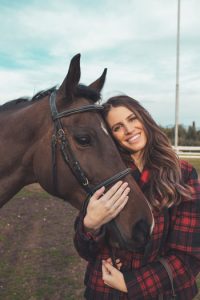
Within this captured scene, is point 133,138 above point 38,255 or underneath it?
above

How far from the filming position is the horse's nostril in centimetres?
225

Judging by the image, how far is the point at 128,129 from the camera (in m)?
2.59

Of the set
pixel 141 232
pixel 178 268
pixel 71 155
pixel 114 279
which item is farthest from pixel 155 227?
pixel 71 155

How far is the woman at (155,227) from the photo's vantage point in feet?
7.36

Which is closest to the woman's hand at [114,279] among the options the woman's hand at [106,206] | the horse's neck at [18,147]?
the woman's hand at [106,206]

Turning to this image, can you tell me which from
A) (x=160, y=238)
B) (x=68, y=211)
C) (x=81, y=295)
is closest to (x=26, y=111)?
(x=160, y=238)

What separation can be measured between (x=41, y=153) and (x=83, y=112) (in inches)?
18.4

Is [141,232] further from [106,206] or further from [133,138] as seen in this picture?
[133,138]

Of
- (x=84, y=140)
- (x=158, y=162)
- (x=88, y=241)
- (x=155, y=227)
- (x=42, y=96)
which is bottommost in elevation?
(x=88, y=241)

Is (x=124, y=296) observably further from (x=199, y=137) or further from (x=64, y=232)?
(x=199, y=137)

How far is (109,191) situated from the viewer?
2.31 m

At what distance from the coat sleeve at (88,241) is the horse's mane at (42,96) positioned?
0.96m

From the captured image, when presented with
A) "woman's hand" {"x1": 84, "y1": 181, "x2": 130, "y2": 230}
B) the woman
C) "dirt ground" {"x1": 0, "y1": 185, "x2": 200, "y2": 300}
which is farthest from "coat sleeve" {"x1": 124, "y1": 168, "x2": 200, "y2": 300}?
"dirt ground" {"x1": 0, "y1": 185, "x2": 200, "y2": 300}

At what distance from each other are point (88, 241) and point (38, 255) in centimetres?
438
